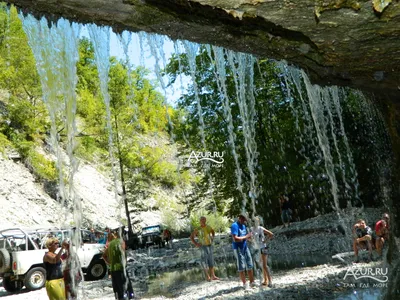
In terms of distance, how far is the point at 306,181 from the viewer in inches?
979

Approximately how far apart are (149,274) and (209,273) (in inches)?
259

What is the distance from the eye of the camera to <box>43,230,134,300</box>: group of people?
28.6 ft

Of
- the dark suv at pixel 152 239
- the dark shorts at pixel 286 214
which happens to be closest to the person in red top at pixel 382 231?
the dark shorts at pixel 286 214

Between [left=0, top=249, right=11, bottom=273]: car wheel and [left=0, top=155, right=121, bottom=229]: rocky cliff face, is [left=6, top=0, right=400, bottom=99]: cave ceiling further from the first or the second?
[left=0, top=155, right=121, bottom=229]: rocky cliff face

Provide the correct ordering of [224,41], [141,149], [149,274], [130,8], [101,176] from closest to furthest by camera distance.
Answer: [130,8]
[224,41]
[149,274]
[141,149]
[101,176]

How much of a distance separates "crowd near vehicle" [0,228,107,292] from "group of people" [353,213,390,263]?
10240mm

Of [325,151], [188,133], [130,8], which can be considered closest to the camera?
[130,8]

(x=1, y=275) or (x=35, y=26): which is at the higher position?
(x=35, y=26)

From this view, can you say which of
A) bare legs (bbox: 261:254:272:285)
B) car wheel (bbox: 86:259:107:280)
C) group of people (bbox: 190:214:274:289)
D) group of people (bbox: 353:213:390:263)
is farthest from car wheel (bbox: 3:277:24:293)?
group of people (bbox: 353:213:390:263)

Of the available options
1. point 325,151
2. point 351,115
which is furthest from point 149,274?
point 351,115

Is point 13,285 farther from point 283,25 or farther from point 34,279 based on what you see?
point 283,25

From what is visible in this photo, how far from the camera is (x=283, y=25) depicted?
400 centimetres

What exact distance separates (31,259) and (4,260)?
0.91 meters

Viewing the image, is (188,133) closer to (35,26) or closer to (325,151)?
(325,151)
